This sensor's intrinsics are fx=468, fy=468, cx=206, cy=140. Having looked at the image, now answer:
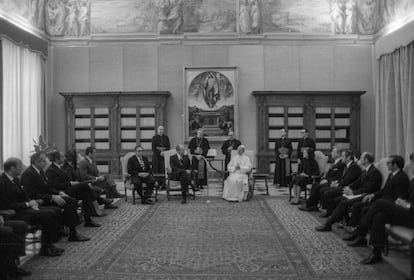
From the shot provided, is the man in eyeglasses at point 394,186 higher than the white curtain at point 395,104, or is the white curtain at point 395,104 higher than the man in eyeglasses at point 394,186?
the white curtain at point 395,104

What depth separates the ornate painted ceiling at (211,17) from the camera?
16531mm

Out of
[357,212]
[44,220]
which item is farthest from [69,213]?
[357,212]

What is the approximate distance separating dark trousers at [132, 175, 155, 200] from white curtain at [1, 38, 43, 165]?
3.98 metres

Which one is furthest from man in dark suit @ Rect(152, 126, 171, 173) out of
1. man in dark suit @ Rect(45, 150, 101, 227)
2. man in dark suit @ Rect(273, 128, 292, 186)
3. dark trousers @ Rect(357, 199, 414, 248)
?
dark trousers @ Rect(357, 199, 414, 248)

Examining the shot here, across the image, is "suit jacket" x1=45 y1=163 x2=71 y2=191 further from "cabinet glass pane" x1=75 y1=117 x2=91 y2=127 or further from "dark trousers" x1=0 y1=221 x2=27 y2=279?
"cabinet glass pane" x1=75 y1=117 x2=91 y2=127

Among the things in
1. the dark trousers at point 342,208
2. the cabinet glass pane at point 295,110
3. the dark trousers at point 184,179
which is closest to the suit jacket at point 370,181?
the dark trousers at point 342,208

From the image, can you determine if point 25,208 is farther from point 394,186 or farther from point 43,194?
point 394,186

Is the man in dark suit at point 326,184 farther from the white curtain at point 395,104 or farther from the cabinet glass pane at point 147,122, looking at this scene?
the cabinet glass pane at point 147,122

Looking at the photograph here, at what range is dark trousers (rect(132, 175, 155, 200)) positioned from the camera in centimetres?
1087

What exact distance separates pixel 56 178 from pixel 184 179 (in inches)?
153

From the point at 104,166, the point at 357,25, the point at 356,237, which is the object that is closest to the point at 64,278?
the point at 356,237

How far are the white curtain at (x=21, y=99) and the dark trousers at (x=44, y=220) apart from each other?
6.69 m

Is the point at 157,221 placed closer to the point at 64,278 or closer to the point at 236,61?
the point at 64,278

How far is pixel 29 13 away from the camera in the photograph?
14.5 meters
